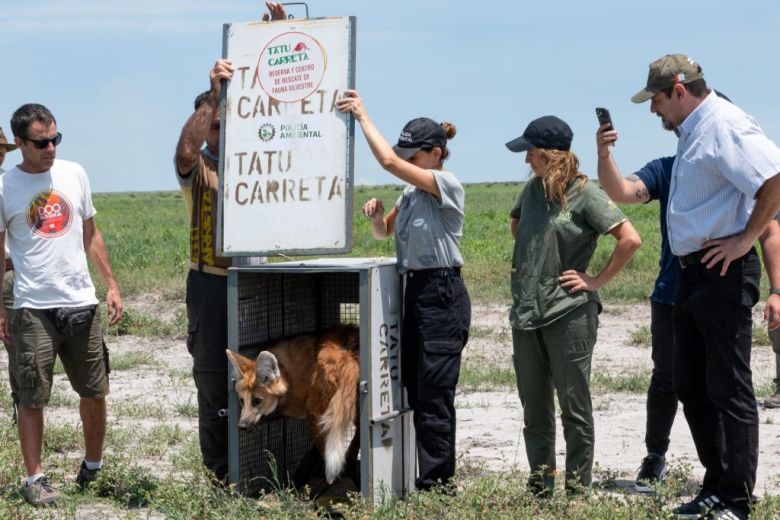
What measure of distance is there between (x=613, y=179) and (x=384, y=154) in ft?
4.31

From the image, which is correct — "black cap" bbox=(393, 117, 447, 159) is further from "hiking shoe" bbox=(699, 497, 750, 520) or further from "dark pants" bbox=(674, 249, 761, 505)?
"hiking shoe" bbox=(699, 497, 750, 520)

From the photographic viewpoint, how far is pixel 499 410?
8977 mm

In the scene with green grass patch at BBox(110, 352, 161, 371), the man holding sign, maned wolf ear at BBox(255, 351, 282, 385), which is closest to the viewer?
maned wolf ear at BBox(255, 351, 282, 385)

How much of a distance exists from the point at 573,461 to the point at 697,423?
0.71 meters

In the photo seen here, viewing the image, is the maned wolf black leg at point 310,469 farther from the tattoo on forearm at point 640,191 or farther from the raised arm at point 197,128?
the tattoo on forearm at point 640,191

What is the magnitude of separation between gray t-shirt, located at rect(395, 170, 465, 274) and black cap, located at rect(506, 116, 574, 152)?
1.28ft

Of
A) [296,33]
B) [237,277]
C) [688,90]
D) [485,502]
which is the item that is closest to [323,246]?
[237,277]

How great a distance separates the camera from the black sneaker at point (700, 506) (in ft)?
17.9

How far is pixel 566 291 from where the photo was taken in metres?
5.81

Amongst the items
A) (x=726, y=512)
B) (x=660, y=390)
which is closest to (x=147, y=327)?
(x=660, y=390)

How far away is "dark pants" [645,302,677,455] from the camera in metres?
6.50

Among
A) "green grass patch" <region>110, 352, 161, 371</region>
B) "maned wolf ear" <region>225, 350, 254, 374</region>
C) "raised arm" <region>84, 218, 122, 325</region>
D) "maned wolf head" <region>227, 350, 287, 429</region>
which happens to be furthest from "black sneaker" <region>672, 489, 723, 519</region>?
"green grass patch" <region>110, 352, 161, 371</region>

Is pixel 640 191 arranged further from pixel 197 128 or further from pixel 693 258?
pixel 197 128

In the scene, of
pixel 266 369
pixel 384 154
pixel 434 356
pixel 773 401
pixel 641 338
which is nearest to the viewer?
pixel 384 154
